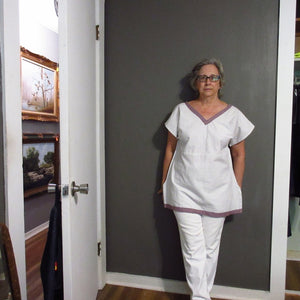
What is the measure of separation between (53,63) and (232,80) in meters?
2.12

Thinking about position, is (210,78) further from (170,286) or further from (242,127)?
(170,286)

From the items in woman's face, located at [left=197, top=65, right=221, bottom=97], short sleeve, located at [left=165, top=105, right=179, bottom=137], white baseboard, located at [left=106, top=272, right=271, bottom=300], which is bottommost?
white baseboard, located at [left=106, top=272, right=271, bottom=300]

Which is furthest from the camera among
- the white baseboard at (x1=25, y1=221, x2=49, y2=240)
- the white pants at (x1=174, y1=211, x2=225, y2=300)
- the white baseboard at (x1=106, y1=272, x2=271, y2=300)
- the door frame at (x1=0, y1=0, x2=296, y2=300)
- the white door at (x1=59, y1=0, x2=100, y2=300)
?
the white baseboard at (x1=25, y1=221, x2=49, y2=240)

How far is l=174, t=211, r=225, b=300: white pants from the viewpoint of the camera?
1471 mm

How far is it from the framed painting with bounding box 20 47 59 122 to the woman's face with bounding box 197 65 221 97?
178 centimetres

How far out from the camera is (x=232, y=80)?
166 centimetres

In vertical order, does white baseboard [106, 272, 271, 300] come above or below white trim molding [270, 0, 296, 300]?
below

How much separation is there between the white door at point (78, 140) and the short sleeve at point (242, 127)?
2.82 feet

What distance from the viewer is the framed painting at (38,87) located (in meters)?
2.50

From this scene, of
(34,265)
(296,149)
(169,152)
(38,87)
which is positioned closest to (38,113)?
(38,87)

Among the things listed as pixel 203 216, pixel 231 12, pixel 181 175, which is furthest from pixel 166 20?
pixel 203 216

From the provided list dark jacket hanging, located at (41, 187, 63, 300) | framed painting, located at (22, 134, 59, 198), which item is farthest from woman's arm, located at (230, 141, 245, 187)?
framed painting, located at (22, 134, 59, 198)

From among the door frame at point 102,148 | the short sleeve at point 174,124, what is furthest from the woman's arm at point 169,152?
the door frame at point 102,148

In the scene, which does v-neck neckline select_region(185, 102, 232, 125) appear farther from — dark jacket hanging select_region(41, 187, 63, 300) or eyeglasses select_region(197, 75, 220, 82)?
dark jacket hanging select_region(41, 187, 63, 300)
